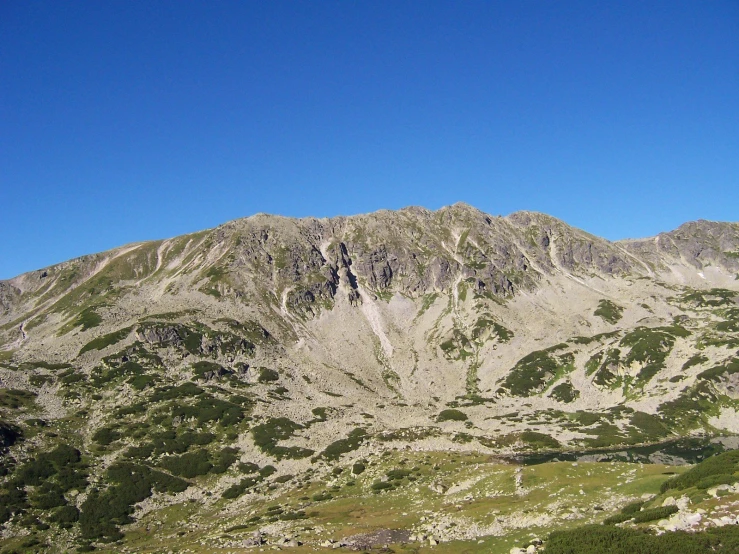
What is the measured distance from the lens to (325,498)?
7344 cm

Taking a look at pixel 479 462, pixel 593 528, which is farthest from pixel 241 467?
pixel 593 528

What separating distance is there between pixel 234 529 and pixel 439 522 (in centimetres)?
2907

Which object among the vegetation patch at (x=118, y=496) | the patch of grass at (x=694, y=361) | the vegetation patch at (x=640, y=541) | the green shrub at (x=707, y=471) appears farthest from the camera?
the patch of grass at (x=694, y=361)

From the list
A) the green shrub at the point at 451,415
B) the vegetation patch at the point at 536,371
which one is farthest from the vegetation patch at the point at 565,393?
the green shrub at the point at 451,415

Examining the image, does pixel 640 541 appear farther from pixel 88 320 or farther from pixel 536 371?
pixel 88 320

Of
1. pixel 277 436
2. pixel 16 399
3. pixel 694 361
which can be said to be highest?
pixel 16 399

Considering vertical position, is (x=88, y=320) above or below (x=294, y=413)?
above

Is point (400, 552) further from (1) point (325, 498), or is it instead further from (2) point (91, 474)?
(2) point (91, 474)

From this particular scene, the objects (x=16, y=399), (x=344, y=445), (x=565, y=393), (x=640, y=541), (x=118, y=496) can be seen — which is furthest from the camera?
(x=565, y=393)

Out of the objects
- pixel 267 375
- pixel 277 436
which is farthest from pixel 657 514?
pixel 267 375

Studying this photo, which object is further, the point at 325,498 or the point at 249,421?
the point at 249,421

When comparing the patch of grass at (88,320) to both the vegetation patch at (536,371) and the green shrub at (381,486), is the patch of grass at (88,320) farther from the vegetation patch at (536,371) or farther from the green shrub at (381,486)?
the vegetation patch at (536,371)

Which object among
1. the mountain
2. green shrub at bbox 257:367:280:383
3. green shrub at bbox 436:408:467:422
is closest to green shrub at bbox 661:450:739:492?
the mountain

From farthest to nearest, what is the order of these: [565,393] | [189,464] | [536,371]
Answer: [536,371] → [565,393] → [189,464]
